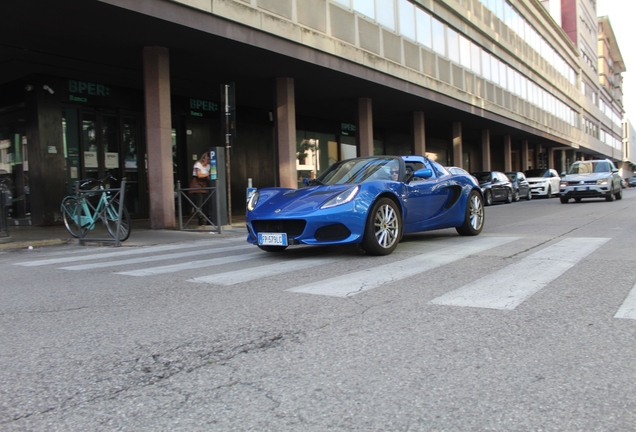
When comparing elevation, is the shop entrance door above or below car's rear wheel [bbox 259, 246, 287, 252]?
above

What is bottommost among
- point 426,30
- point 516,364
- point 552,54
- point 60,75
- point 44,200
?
point 516,364

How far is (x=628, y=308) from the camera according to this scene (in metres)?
4.07

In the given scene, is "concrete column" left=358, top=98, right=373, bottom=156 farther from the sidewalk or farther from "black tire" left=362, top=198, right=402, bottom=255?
"black tire" left=362, top=198, right=402, bottom=255

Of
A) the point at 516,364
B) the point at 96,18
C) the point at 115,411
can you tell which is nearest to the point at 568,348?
the point at 516,364

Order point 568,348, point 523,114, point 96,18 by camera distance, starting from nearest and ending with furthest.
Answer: point 568,348 < point 96,18 < point 523,114

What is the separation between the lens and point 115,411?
2.44 metres

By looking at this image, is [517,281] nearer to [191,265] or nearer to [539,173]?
[191,265]

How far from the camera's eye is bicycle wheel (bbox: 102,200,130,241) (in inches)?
384

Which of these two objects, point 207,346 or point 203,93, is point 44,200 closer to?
point 203,93

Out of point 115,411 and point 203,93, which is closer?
point 115,411

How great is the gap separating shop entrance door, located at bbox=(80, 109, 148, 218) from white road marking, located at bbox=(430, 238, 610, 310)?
13.2m

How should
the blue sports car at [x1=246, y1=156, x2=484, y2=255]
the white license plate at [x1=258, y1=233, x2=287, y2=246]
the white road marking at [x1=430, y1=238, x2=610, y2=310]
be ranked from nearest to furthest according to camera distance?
the white road marking at [x1=430, y1=238, x2=610, y2=310]
the blue sports car at [x1=246, y1=156, x2=484, y2=255]
the white license plate at [x1=258, y1=233, x2=287, y2=246]

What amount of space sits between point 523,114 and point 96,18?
29497 millimetres

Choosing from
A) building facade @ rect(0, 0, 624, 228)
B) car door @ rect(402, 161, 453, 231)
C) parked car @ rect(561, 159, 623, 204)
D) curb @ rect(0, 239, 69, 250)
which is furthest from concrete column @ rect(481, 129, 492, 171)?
curb @ rect(0, 239, 69, 250)
